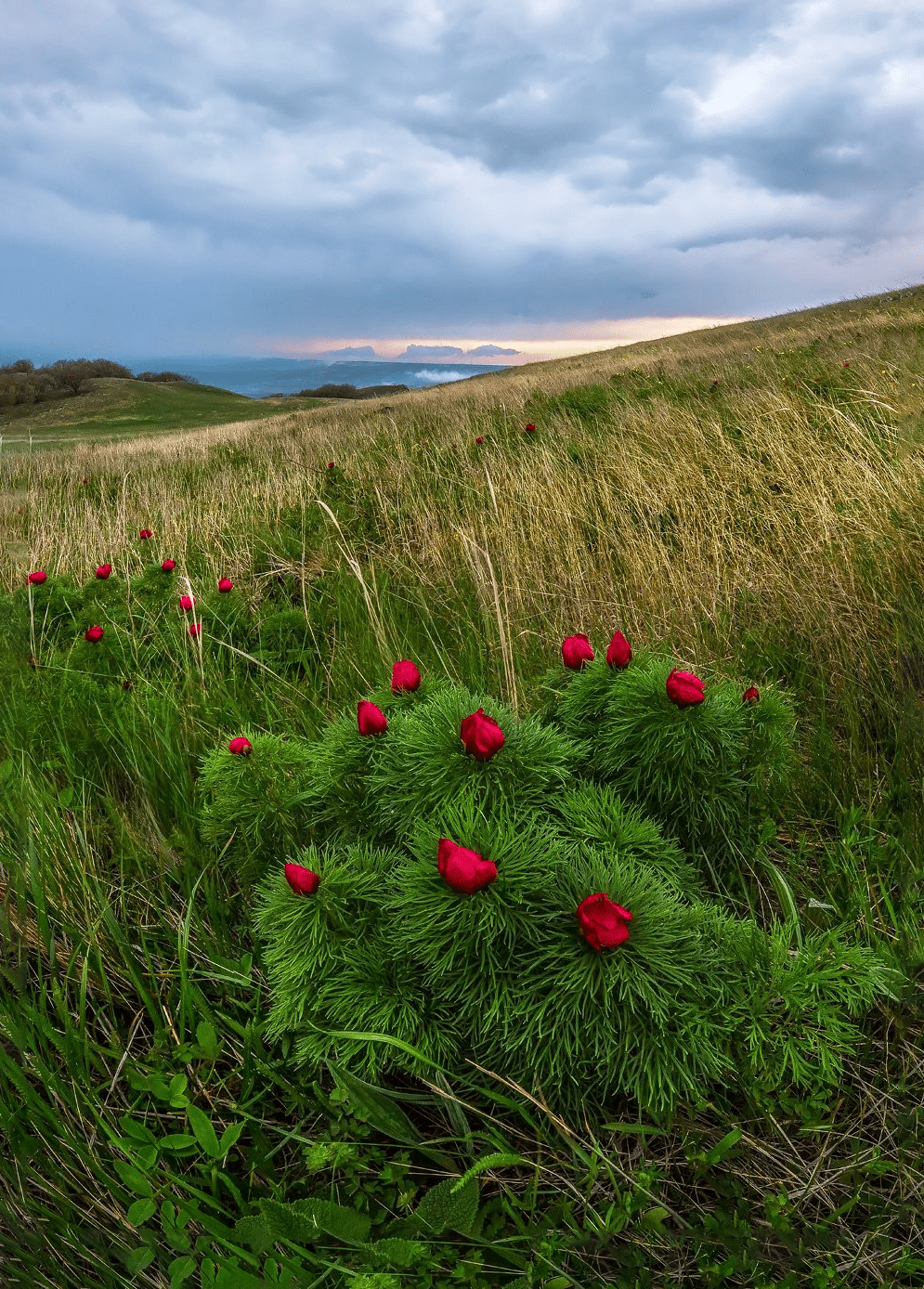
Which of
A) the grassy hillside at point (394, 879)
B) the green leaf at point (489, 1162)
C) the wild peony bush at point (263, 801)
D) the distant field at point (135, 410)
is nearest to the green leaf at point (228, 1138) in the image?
the grassy hillside at point (394, 879)

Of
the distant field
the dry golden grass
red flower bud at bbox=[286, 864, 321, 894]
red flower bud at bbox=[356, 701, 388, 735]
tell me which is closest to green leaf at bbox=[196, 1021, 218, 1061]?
red flower bud at bbox=[286, 864, 321, 894]

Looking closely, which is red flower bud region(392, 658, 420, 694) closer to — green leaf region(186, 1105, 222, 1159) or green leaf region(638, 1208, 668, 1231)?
green leaf region(186, 1105, 222, 1159)

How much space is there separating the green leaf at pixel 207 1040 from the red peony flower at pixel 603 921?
3.10ft

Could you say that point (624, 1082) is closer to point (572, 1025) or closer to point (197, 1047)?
point (572, 1025)

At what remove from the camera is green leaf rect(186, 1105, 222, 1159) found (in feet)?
4.33

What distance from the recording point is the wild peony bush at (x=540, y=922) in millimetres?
1167

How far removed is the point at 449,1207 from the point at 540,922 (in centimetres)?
54

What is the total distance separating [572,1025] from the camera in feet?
3.83

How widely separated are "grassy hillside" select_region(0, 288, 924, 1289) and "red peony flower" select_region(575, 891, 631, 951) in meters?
0.41

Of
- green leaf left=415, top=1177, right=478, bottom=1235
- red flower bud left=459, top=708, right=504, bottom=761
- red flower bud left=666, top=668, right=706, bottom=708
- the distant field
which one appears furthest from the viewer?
the distant field

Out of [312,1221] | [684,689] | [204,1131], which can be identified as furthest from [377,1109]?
[684,689]

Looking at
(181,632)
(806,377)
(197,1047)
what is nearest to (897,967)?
(197,1047)

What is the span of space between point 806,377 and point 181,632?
6966 mm

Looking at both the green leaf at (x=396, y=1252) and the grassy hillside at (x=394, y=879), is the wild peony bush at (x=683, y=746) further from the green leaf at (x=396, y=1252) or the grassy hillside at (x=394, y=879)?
the green leaf at (x=396, y=1252)
